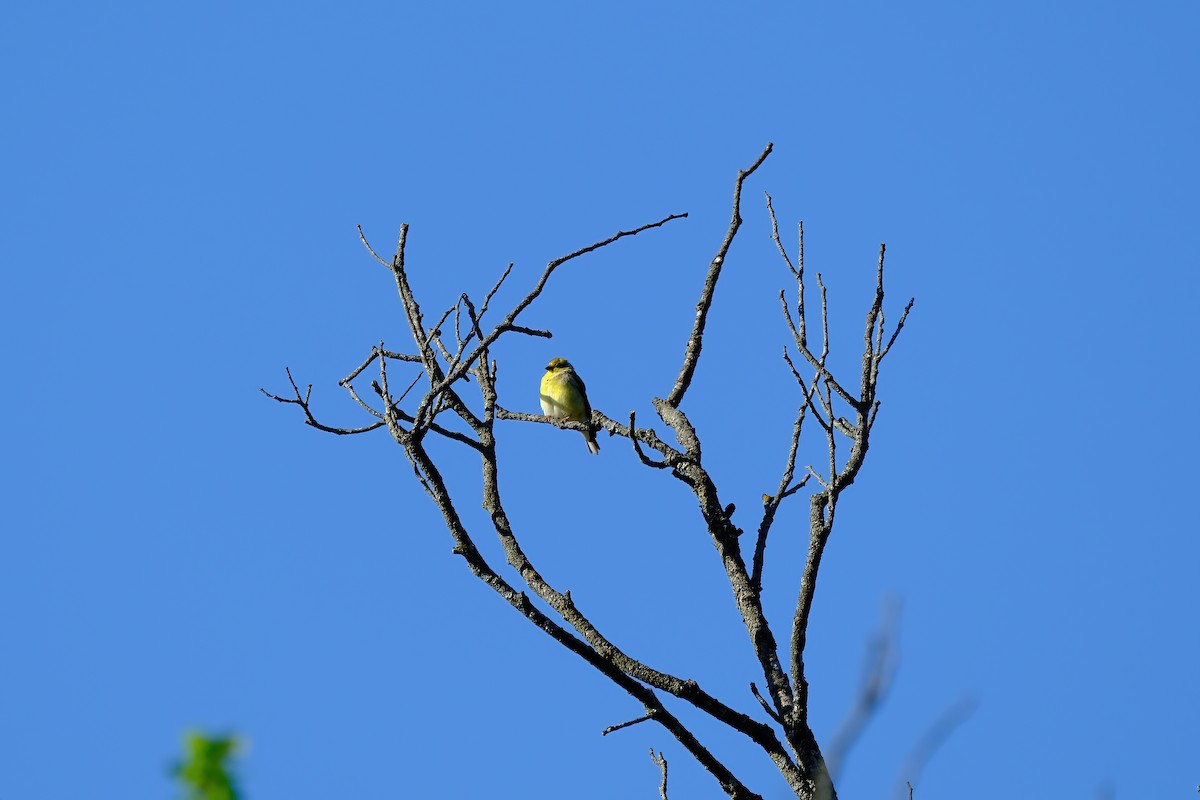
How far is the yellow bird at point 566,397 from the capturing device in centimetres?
1121

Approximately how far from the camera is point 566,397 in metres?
11.2

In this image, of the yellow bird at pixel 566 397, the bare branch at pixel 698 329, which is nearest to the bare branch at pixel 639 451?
the bare branch at pixel 698 329

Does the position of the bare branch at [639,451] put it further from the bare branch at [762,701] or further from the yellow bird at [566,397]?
the yellow bird at [566,397]

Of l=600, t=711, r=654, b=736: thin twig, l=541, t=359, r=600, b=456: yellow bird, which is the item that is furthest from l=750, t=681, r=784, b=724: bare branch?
l=541, t=359, r=600, b=456: yellow bird

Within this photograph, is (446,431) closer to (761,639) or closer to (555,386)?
(761,639)

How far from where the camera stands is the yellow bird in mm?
11207

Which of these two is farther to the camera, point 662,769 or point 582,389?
point 582,389

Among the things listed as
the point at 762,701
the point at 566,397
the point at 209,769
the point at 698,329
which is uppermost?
the point at 566,397

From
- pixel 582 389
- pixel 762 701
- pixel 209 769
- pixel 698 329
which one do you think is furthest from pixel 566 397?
pixel 209 769

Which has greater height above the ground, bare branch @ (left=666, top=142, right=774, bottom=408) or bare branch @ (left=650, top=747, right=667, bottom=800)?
bare branch @ (left=666, top=142, right=774, bottom=408)

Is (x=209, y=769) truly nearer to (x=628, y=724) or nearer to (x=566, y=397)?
(x=628, y=724)

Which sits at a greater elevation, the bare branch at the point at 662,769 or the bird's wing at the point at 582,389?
the bird's wing at the point at 582,389

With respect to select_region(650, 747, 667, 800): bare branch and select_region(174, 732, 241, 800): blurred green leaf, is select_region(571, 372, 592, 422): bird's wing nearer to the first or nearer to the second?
select_region(650, 747, 667, 800): bare branch

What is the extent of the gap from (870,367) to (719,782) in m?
1.35
